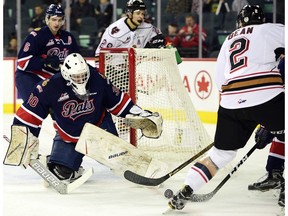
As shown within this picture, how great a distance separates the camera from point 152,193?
13.4ft

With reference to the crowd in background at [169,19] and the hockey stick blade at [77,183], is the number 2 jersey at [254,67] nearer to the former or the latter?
the hockey stick blade at [77,183]

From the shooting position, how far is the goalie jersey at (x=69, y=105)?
13.3 feet

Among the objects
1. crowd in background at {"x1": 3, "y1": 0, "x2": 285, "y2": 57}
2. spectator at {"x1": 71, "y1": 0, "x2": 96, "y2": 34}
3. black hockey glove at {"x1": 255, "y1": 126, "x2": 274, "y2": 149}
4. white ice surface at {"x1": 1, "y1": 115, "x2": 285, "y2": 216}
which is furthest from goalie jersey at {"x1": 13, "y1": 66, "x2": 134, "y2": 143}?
spectator at {"x1": 71, "y1": 0, "x2": 96, "y2": 34}

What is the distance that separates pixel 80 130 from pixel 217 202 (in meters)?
0.81

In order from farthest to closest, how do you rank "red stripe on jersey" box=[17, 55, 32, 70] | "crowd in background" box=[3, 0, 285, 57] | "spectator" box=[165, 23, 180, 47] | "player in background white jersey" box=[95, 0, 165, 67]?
"spectator" box=[165, 23, 180, 47] < "crowd in background" box=[3, 0, 285, 57] < "player in background white jersey" box=[95, 0, 165, 67] < "red stripe on jersey" box=[17, 55, 32, 70]

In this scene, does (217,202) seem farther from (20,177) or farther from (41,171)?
(20,177)

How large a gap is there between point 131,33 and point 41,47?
613 millimetres

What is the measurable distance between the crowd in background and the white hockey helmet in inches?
138

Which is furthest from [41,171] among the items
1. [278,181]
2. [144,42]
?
[144,42]

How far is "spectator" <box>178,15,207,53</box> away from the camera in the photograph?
307 inches

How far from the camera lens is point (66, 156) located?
13.9 feet

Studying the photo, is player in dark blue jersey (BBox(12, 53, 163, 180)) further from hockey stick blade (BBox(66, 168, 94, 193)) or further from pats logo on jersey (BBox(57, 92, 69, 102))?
hockey stick blade (BBox(66, 168, 94, 193))

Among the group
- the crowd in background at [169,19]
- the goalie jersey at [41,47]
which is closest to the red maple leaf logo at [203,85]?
the crowd in background at [169,19]

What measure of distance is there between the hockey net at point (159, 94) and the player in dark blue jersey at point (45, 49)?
25 cm
